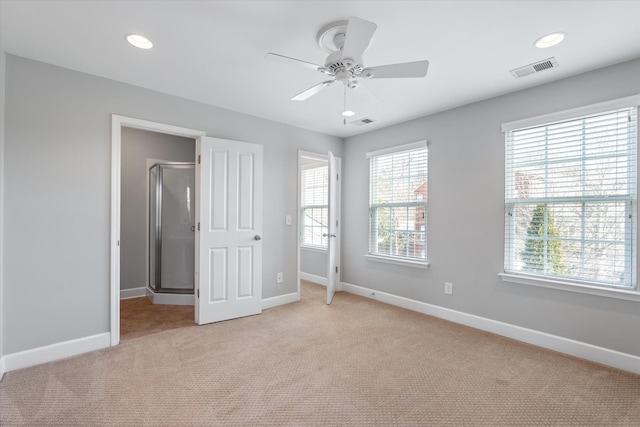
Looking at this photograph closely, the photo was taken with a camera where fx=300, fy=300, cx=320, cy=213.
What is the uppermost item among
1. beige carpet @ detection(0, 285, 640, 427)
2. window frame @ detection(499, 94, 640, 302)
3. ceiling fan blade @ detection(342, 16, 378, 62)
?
ceiling fan blade @ detection(342, 16, 378, 62)

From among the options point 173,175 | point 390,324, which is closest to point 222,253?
point 173,175

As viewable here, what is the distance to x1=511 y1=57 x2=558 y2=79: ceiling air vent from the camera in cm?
244

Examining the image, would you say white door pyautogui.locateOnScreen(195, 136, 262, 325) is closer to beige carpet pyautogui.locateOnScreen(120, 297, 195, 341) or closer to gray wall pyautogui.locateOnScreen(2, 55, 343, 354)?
beige carpet pyautogui.locateOnScreen(120, 297, 195, 341)

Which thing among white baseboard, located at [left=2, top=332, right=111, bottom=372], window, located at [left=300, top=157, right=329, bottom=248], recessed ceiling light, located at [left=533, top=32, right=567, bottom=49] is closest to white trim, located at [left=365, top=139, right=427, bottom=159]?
window, located at [left=300, top=157, right=329, bottom=248]

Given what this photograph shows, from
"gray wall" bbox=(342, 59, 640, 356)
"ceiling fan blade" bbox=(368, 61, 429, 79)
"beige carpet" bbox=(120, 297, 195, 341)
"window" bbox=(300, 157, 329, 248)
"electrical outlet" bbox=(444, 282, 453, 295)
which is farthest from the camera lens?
"window" bbox=(300, 157, 329, 248)

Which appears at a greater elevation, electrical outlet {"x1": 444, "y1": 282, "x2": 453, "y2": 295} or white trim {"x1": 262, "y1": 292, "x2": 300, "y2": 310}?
electrical outlet {"x1": 444, "y1": 282, "x2": 453, "y2": 295}

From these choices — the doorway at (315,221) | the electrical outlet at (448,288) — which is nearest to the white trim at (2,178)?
the doorway at (315,221)

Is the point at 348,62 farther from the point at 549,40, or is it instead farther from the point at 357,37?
the point at 549,40

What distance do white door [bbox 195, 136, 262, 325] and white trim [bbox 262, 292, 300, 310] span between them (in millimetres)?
191

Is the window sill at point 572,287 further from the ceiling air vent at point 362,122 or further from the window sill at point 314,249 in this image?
the window sill at point 314,249

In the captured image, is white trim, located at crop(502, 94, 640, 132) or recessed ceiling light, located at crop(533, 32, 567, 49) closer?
recessed ceiling light, located at crop(533, 32, 567, 49)

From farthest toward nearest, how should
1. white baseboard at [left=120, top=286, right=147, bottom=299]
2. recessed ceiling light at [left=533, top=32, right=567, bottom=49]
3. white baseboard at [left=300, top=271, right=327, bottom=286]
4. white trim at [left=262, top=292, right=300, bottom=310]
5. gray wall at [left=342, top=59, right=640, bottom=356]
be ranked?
1. white baseboard at [left=300, top=271, right=327, bottom=286]
2. white baseboard at [left=120, top=286, right=147, bottom=299]
3. white trim at [left=262, top=292, right=300, bottom=310]
4. gray wall at [left=342, top=59, right=640, bottom=356]
5. recessed ceiling light at [left=533, top=32, right=567, bottom=49]

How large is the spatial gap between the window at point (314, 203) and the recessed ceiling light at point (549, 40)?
3.58 m

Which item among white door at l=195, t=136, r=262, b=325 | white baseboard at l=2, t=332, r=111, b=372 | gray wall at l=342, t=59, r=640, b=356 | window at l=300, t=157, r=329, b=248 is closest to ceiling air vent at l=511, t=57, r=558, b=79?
gray wall at l=342, t=59, r=640, b=356
